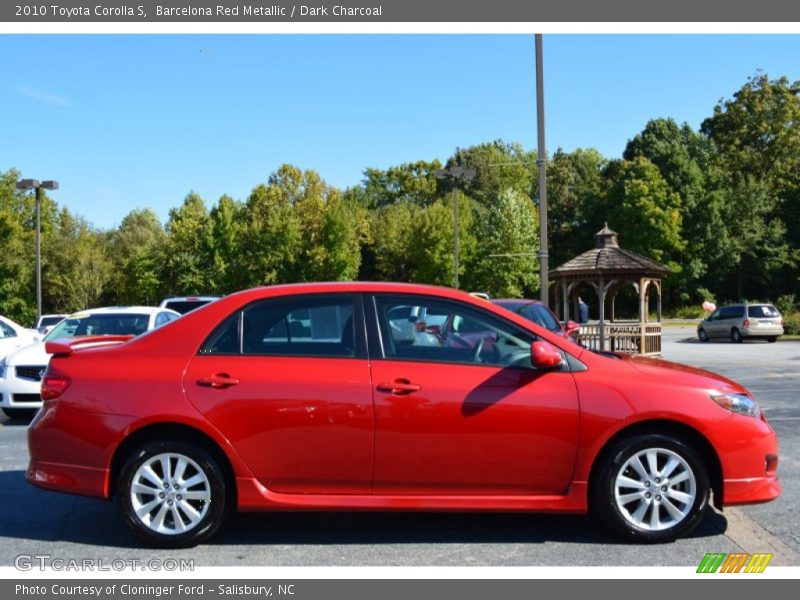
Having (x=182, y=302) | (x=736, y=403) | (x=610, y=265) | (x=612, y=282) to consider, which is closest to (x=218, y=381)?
(x=736, y=403)

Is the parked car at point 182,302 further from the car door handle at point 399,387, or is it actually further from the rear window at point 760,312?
the rear window at point 760,312

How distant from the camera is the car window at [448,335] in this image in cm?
523

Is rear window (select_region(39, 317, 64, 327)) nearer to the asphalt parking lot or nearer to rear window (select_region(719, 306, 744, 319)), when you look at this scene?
rear window (select_region(719, 306, 744, 319))

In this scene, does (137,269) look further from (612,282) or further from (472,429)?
(472,429)

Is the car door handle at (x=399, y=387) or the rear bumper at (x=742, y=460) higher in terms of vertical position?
the car door handle at (x=399, y=387)

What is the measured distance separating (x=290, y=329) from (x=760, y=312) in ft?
101

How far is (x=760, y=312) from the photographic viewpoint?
32.1 meters

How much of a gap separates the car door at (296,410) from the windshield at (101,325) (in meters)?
7.24

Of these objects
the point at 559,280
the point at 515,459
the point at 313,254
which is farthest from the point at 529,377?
the point at 313,254

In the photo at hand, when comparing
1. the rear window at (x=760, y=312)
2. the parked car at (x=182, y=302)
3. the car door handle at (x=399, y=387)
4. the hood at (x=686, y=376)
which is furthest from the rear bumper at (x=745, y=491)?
the rear window at (x=760, y=312)

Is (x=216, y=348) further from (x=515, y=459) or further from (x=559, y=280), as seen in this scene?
(x=559, y=280)

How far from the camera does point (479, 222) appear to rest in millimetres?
63594

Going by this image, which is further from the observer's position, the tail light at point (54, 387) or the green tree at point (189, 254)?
the green tree at point (189, 254)

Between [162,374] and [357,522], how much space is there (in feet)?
5.78
